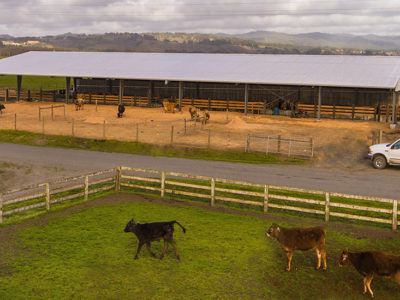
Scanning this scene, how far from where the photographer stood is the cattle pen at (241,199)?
54.9 ft

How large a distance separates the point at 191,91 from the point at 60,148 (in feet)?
80.0

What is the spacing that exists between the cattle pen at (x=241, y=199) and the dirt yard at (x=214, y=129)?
960 centimetres

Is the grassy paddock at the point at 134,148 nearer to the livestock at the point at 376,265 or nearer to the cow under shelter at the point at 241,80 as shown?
the cow under shelter at the point at 241,80

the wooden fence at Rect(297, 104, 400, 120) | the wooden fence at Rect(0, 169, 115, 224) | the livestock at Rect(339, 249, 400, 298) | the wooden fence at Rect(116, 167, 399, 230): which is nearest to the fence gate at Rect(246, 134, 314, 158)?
the wooden fence at Rect(116, 167, 399, 230)

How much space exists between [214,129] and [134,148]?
8.56m

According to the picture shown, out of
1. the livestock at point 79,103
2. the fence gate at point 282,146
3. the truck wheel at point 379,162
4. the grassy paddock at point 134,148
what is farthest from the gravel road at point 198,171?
the livestock at point 79,103

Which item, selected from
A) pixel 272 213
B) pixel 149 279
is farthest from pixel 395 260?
pixel 272 213

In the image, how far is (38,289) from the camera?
11211 mm

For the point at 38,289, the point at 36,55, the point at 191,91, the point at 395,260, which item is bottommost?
the point at 38,289

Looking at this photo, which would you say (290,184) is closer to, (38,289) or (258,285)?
(258,285)

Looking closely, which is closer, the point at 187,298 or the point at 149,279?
the point at 187,298

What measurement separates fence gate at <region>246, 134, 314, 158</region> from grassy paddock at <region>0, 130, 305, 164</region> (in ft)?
3.09

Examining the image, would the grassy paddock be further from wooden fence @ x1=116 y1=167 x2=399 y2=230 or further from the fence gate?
wooden fence @ x1=116 y1=167 x2=399 y2=230

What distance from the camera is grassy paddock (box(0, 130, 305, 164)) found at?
30.0 m
